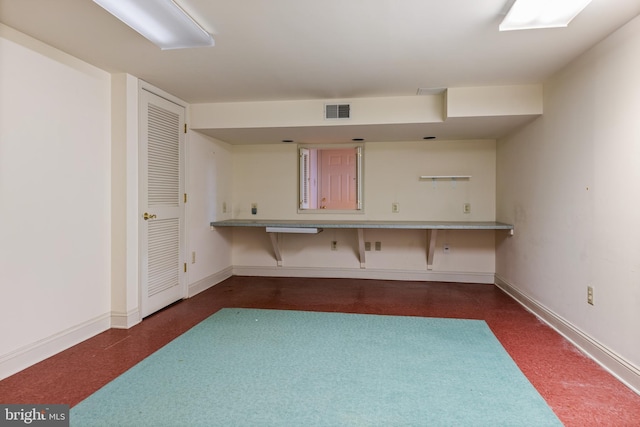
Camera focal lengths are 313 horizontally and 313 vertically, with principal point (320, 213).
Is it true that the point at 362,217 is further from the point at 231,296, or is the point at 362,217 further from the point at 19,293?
the point at 19,293

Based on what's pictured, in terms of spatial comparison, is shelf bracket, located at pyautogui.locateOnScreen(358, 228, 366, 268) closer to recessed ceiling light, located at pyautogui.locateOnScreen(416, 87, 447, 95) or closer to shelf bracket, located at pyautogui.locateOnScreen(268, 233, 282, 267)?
shelf bracket, located at pyautogui.locateOnScreen(268, 233, 282, 267)

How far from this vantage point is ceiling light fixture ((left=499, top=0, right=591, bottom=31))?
5.42 feet

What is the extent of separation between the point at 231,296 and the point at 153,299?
843mm

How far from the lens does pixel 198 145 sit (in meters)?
3.70

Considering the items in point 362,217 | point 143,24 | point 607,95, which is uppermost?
point 143,24

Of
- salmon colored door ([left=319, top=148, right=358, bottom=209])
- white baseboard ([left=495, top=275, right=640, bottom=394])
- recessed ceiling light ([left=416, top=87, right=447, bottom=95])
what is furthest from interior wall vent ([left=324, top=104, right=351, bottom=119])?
white baseboard ([left=495, top=275, right=640, bottom=394])

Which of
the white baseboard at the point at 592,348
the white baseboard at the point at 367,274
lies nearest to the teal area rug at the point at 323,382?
the white baseboard at the point at 592,348

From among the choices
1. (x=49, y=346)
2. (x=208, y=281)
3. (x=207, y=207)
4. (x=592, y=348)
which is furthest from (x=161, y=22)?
(x=592, y=348)

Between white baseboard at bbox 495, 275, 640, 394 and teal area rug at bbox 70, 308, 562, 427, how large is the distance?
0.56m

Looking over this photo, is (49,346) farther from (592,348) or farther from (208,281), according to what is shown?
(592,348)

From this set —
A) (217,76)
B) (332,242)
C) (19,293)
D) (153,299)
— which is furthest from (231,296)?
(217,76)

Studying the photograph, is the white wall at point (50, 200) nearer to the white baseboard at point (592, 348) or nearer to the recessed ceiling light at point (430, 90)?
the recessed ceiling light at point (430, 90)

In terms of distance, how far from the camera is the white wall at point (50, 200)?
1.92 metres

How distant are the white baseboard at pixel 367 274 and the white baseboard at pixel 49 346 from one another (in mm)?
2128
